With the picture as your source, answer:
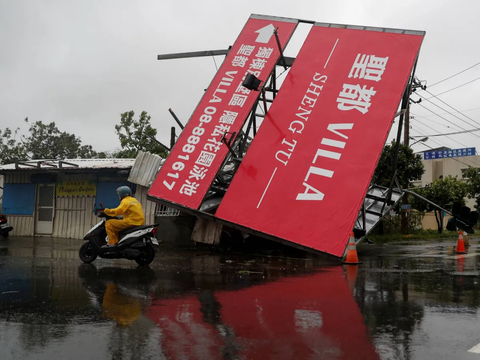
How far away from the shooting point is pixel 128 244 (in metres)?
9.70

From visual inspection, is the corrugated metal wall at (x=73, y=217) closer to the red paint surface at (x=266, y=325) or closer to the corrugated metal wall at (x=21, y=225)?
the corrugated metal wall at (x=21, y=225)

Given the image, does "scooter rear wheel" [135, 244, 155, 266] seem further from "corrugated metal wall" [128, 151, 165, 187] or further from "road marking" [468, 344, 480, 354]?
"road marking" [468, 344, 480, 354]

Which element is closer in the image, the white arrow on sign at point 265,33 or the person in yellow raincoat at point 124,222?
the person in yellow raincoat at point 124,222

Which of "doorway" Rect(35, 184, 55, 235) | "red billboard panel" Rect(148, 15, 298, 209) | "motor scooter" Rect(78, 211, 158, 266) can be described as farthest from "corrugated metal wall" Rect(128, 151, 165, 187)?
"motor scooter" Rect(78, 211, 158, 266)

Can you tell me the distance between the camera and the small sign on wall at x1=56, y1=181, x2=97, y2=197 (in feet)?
60.7

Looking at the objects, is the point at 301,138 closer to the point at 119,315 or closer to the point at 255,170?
the point at 255,170

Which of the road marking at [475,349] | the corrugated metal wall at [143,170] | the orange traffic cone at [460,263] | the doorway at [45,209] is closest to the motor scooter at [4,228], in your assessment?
the doorway at [45,209]

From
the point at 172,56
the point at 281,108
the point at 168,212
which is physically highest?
the point at 172,56

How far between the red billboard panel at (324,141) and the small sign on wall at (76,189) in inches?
305

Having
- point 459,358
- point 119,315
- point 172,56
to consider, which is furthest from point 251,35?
point 459,358

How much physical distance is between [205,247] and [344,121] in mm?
6041

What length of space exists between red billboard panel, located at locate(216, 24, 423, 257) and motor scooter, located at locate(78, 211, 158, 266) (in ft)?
9.78

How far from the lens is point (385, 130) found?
12.4 meters

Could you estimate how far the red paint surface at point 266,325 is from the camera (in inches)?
168
